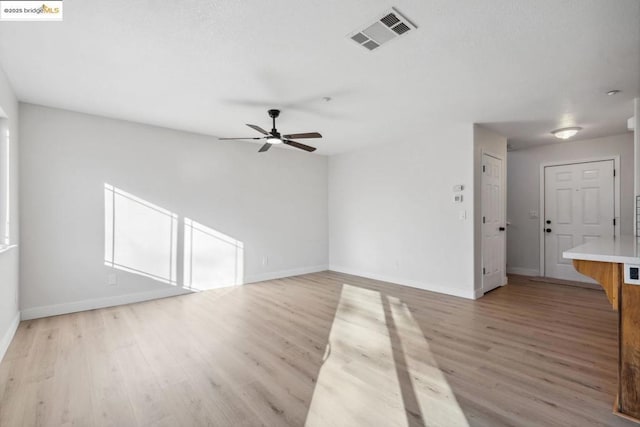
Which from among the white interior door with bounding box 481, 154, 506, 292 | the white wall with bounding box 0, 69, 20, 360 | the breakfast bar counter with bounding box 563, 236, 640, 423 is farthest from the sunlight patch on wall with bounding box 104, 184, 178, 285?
the white interior door with bounding box 481, 154, 506, 292

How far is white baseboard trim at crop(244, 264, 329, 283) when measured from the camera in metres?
5.41

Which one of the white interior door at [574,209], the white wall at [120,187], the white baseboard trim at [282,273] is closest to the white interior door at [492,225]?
the white interior door at [574,209]

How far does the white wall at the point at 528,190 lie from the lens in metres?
5.20

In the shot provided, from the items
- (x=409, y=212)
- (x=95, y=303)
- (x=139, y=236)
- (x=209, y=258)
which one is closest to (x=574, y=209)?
(x=409, y=212)

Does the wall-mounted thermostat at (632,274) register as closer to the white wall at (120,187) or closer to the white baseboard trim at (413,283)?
the white baseboard trim at (413,283)

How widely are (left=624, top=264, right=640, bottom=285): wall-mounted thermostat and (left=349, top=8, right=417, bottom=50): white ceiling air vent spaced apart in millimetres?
2004

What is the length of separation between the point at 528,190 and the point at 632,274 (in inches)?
189

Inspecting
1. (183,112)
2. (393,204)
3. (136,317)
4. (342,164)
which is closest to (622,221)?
(393,204)

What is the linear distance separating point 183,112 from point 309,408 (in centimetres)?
362

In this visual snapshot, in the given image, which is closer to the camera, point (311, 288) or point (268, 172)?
point (311, 288)

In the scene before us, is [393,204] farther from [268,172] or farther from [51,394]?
[51,394]

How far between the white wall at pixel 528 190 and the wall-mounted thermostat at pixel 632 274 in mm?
4639

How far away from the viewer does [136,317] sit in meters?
3.58

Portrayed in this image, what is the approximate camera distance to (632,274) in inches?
66.6
